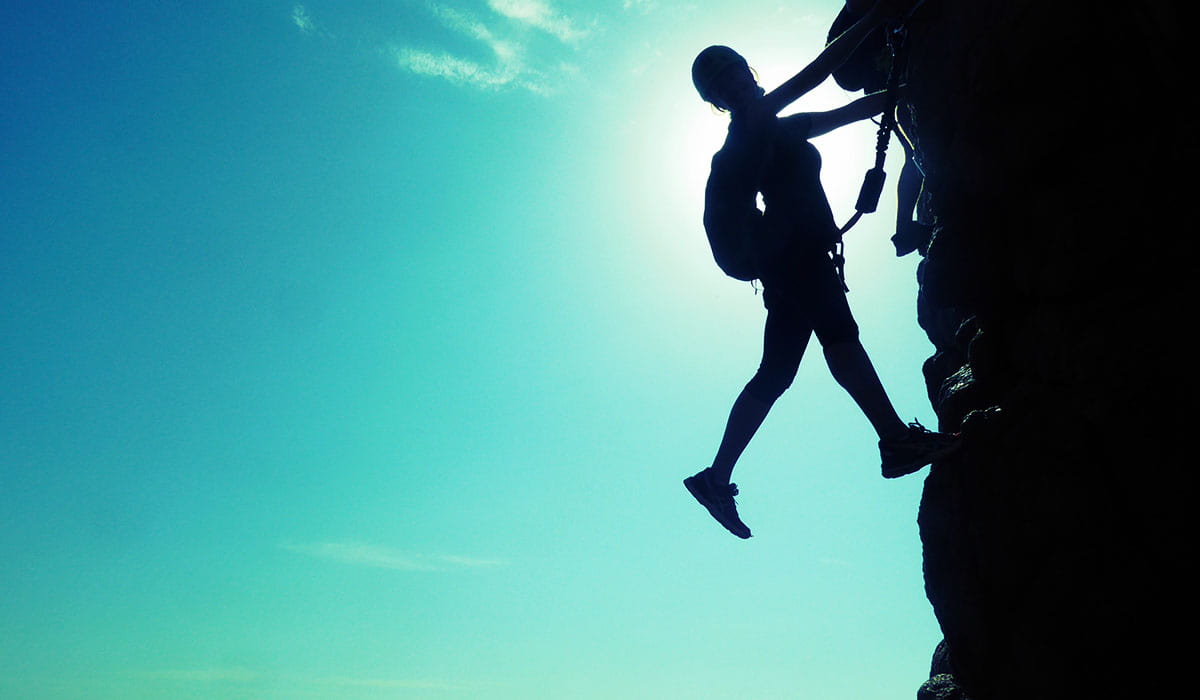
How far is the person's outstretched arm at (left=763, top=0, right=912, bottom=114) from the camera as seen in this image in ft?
16.7

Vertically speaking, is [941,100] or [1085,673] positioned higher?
[941,100]

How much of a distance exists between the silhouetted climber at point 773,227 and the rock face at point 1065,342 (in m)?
0.76

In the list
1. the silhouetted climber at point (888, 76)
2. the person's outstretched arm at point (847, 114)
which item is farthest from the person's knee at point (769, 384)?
the silhouetted climber at point (888, 76)

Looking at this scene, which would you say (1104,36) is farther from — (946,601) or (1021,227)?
(946,601)

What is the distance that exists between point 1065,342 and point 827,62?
2583 mm

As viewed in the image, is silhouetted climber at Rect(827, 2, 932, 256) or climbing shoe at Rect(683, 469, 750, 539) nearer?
climbing shoe at Rect(683, 469, 750, 539)

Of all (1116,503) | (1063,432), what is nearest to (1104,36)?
(1063,432)

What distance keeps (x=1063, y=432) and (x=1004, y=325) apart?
3.56 feet

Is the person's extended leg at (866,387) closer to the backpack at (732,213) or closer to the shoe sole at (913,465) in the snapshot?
the shoe sole at (913,465)

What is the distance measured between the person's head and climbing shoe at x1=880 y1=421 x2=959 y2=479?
2732 mm

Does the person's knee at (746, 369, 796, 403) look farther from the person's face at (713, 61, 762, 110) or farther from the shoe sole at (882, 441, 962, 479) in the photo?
the person's face at (713, 61, 762, 110)

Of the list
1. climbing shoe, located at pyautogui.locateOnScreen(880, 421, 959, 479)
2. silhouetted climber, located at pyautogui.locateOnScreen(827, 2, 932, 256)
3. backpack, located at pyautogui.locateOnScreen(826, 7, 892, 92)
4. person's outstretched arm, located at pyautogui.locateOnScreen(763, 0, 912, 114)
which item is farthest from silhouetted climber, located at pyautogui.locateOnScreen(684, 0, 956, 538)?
backpack, located at pyautogui.locateOnScreen(826, 7, 892, 92)

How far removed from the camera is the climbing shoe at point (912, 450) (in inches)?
178

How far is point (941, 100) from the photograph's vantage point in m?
5.14
